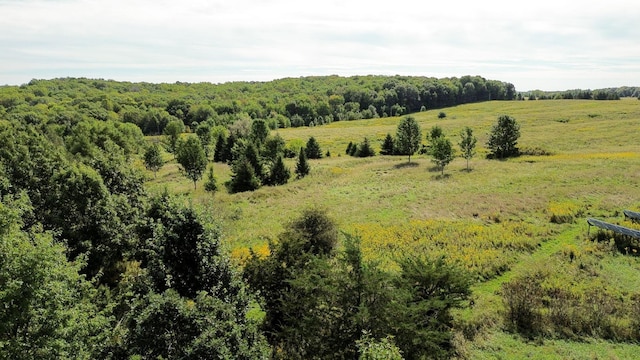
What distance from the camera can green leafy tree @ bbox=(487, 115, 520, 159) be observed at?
178 feet

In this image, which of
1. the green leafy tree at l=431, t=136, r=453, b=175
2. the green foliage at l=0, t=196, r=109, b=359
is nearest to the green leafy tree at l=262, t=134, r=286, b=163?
the green leafy tree at l=431, t=136, r=453, b=175

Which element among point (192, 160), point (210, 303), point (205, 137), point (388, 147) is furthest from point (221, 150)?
point (210, 303)

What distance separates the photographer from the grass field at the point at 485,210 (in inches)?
688

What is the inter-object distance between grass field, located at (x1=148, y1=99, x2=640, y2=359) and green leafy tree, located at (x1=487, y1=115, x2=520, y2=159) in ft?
8.14

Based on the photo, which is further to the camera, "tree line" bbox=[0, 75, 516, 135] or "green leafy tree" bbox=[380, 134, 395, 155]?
"tree line" bbox=[0, 75, 516, 135]

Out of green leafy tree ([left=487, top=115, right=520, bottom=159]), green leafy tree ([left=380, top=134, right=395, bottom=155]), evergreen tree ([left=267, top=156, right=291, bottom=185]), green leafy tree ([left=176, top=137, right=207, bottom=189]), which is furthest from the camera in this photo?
green leafy tree ([left=380, top=134, right=395, bottom=155])

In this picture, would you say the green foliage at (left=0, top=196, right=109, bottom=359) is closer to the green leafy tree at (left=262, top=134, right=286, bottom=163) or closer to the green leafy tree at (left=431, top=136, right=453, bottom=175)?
the green leafy tree at (left=431, top=136, right=453, bottom=175)

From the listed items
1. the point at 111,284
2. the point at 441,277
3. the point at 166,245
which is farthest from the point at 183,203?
the point at 111,284

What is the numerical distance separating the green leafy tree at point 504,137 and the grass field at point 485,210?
2482 mm

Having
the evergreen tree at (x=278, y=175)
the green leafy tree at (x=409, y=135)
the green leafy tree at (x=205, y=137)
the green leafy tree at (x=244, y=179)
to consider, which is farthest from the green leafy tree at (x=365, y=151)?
the green leafy tree at (x=205, y=137)

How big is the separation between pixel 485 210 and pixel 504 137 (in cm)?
2895

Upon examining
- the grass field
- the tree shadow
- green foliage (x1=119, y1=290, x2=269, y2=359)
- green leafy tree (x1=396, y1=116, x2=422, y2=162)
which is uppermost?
green leafy tree (x1=396, y1=116, x2=422, y2=162)

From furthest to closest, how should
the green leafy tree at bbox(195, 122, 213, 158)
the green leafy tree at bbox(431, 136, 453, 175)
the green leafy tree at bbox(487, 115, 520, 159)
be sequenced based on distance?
the green leafy tree at bbox(195, 122, 213, 158) → the green leafy tree at bbox(487, 115, 520, 159) → the green leafy tree at bbox(431, 136, 453, 175)

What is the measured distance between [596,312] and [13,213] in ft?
71.5
